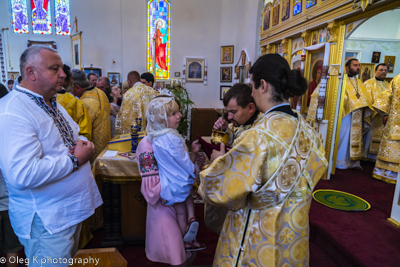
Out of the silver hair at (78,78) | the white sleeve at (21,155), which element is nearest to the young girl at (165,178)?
the white sleeve at (21,155)

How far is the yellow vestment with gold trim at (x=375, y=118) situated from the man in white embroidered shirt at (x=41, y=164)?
568 centimetres

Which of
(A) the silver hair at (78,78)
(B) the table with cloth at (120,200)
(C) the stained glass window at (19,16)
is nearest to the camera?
(B) the table with cloth at (120,200)

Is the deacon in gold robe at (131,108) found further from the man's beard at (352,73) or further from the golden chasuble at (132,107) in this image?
the man's beard at (352,73)

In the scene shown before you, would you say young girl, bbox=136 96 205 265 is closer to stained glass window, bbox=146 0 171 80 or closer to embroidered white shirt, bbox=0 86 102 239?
embroidered white shirt, bbox=0 86 102 239

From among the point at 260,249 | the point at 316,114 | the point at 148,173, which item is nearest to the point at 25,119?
the point at 148,173

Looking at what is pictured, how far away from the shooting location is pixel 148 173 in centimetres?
211

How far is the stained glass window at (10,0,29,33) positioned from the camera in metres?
10.7

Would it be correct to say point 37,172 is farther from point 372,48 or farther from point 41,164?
point 372,48

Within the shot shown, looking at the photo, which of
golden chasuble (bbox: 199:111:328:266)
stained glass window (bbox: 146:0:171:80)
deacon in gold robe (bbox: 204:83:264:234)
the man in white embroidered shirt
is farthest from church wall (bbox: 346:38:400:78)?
the man in white embroidered shirt

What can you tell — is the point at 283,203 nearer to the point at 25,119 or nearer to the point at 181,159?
the point at 181,159

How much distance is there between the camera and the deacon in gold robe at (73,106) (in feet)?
8.83

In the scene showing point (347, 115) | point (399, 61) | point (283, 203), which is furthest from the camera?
point (399, 61)

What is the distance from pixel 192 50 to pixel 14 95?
32.1 ft

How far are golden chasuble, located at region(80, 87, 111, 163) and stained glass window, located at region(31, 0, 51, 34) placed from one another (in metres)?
9.67
